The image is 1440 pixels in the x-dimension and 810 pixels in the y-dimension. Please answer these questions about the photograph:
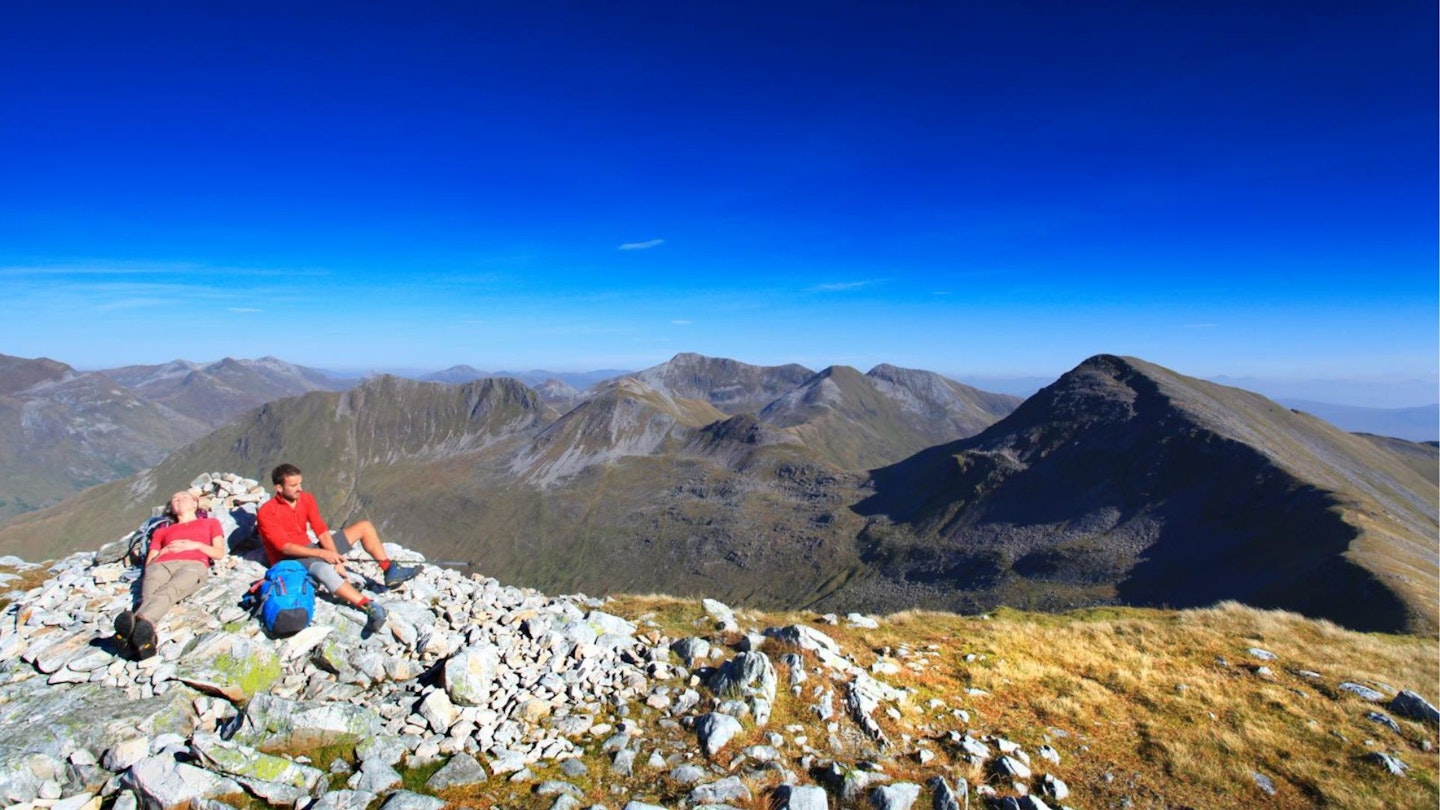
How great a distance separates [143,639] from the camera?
10.8 meters

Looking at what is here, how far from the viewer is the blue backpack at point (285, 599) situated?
38.7 ft

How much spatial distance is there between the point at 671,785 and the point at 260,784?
6.23m

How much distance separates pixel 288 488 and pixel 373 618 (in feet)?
13.4

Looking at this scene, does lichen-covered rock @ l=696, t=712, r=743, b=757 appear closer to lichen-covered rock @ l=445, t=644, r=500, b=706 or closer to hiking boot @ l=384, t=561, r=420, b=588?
lichen-covered rock @ l=445, t=644, r=500, b=706

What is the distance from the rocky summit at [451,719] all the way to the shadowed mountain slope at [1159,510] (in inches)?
2832

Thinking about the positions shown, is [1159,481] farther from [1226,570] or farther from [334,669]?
[334,669]

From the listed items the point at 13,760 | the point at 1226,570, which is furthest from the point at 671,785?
the point at 1226,570

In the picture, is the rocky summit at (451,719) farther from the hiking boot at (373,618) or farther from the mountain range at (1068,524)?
the mountain range at (1068,524)

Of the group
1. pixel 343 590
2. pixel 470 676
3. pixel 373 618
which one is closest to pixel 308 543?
pixel 343 590

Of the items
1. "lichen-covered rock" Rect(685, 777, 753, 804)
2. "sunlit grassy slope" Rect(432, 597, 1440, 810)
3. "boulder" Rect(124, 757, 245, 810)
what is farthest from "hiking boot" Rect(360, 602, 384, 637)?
"lichen-covered rock" Rect(685, 777, 753, 804)

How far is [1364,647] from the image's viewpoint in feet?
69.4

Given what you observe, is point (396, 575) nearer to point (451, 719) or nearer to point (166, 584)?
point (166, 584)

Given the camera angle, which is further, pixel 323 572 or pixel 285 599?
pixel 323 572

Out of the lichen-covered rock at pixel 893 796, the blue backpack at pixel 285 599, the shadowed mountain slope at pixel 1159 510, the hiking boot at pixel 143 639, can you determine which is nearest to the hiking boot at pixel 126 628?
the hiking boot at pixel 143 639
